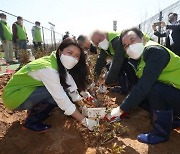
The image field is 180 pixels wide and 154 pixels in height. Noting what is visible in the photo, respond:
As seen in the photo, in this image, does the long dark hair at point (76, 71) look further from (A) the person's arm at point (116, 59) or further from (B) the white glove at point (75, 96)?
(A) the person's arm at point (116, 59)

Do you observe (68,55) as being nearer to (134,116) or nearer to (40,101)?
(40,101)

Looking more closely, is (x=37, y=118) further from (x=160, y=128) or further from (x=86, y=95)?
(x=160, y=128)

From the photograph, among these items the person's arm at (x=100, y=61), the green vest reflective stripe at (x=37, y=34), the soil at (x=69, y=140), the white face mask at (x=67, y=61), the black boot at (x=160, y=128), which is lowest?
the soil at (x=69, y=140)

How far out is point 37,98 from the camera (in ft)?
8.89

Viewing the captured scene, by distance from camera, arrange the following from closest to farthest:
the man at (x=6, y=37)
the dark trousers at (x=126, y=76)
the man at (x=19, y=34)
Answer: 1. the dark trousers at (x=126, y=76)
2. the man at (x=6, y=37)
3. the man at (x=19, y=34)

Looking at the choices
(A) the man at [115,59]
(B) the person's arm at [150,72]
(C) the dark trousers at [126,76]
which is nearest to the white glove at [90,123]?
(B) the person's arm at [150,72]

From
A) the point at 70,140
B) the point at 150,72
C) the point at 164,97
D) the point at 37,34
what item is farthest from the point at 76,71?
the point at 37,34

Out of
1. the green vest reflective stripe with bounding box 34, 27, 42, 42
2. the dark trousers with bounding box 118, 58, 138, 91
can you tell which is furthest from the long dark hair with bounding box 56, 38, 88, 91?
the green vest reflective stripe with bounding box 34, 27, 42, 42

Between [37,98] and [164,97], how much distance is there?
131 centimetres

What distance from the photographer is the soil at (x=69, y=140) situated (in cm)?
237

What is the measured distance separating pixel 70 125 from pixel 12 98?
0.73 metres

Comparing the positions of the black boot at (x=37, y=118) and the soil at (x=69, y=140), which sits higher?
the black boot at (x=37, y=118)

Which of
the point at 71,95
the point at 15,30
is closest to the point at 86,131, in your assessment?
the point at 71,95

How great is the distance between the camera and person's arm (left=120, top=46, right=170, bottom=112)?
2.35 m
